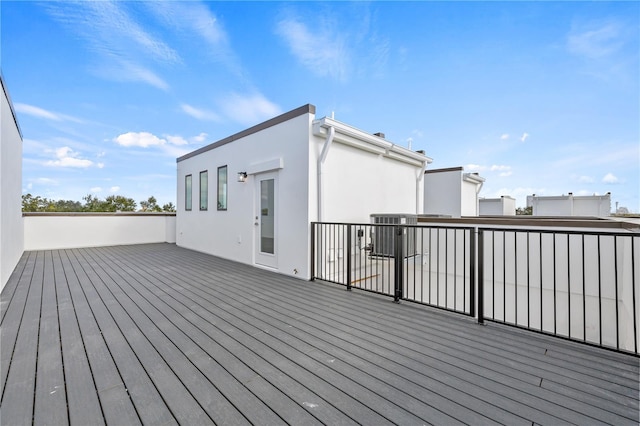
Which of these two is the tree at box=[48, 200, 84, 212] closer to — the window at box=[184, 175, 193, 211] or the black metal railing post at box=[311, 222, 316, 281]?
the window at box=[184, 175, 193, 211]

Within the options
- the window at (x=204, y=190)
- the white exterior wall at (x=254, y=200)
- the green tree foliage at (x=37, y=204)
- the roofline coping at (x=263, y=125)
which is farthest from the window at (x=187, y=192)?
the green tree foliage at (x=37, y=204)

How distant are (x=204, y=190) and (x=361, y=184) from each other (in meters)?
4.69

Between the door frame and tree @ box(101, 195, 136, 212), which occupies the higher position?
tree @ box(101, 195, 136, 212)

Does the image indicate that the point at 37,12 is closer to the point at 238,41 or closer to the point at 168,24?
the point at 168,24

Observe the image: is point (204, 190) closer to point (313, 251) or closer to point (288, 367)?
point (313, 251)

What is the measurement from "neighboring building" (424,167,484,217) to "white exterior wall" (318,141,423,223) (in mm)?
2572

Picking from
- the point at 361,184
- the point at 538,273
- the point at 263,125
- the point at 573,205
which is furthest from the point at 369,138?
the point at 573,205

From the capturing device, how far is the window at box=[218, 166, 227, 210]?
253 inches

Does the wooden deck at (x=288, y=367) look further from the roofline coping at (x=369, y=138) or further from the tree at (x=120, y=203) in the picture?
the tree at (x=120, y=203)

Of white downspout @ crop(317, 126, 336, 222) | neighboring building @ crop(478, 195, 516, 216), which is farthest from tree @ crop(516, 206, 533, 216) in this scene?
white downspout @ crop(317, 126, 336, 222)

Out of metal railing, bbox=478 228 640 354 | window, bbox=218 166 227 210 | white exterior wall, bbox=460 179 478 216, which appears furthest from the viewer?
white exterior wall, bbox=460 179 478 216

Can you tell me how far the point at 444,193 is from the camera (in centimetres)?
884

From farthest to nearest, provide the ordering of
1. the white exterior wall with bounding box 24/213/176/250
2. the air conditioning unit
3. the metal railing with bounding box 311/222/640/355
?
the white exterior wall with bounding box 24/213/176/250 → the air conditioning unit → the metal railing with bounding box 311/222/640/355

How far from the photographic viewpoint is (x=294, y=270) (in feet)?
14.7
